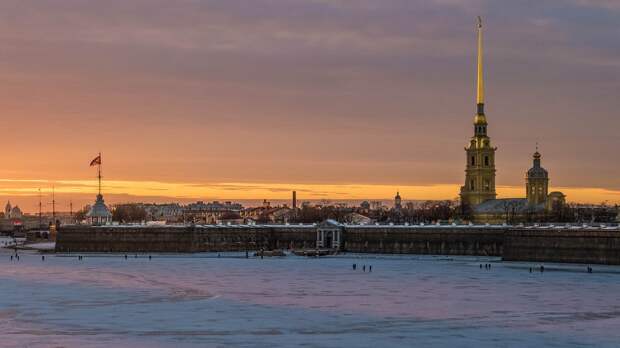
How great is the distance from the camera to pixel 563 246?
4715 inches

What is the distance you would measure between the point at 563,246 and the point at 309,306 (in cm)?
5300

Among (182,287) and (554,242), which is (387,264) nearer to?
(554,242)

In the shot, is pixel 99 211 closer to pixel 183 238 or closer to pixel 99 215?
pixel 99 215

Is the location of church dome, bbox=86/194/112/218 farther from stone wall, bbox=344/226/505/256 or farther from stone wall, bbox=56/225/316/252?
stone wall, bbox=344/226/505/256

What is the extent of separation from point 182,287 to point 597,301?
29799mm

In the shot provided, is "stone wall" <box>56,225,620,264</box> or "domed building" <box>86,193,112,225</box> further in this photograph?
"domed building" <box>86,193,112,225</box>

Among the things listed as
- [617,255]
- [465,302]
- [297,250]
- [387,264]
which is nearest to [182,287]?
[465,302]

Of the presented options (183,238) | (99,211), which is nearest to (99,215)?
(99,211)

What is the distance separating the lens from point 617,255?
114 metres

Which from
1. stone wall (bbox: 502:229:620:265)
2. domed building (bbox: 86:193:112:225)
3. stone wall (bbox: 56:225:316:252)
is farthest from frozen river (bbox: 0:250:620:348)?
domed building (bbox: 86:193:112:225)

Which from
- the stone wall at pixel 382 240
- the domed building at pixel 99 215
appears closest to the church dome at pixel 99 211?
the domed building at pixel 99 215

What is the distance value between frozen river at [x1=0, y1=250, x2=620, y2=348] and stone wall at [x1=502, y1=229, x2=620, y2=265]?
4787mm

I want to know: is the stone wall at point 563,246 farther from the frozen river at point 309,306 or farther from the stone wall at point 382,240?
the frozen river at point 309,306

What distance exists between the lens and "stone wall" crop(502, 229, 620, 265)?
114m
